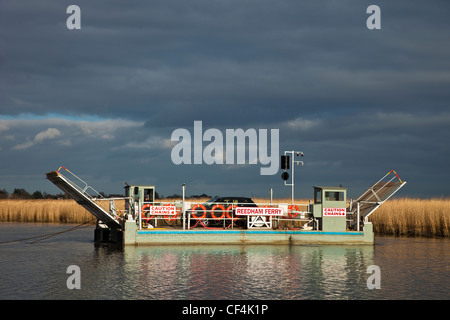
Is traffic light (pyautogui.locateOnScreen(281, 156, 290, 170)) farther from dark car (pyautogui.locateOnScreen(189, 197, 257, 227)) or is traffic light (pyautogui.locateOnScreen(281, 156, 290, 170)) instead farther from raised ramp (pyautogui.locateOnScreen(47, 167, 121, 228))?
raised ramp (pyautogui.locateOnScreen(47, 167, 121, 228))

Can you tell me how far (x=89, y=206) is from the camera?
30516 millimetres

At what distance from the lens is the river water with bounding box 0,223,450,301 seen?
17.5 m

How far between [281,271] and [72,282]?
8.70 m

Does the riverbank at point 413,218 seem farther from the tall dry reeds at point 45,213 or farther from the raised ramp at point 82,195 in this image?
the tall dry reeds at point 45,213

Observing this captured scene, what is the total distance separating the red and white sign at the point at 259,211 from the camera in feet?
101

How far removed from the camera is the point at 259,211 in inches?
1228

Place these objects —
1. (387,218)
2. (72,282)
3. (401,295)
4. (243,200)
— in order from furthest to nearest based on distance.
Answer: (387,218)
(243,200)
(72,282)
(401,295)

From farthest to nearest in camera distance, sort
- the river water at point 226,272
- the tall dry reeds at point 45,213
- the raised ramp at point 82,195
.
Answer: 1. the tall dry reeds at point 45,213
2. the raised ramp at point 82,195
3. the river water at point 226,272

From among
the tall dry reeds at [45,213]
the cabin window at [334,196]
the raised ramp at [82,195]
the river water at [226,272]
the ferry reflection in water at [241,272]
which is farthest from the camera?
the tall dry reeds at [45,213]

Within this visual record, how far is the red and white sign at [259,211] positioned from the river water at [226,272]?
2.06m

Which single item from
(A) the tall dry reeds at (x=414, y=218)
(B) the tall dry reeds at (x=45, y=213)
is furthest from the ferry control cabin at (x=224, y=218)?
(B) the tall dry reeds at (x=45, y=213)

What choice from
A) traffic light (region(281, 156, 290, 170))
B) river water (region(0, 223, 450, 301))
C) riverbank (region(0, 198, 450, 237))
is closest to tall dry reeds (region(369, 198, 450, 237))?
riverbank (region(0, 198, 450, 237))
